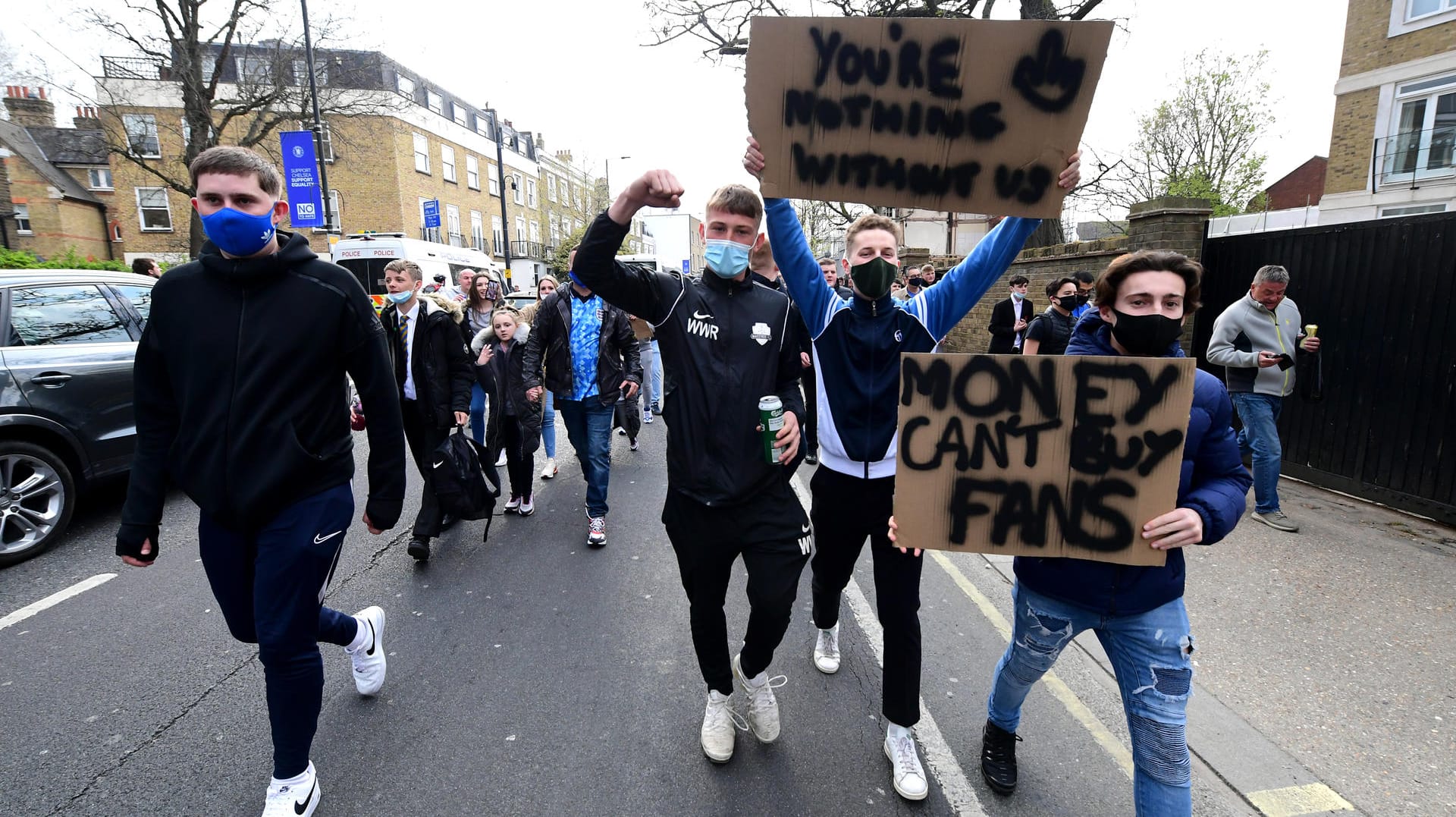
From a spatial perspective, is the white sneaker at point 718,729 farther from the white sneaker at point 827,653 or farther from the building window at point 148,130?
the building window at point 148,130

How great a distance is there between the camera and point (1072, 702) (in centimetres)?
317

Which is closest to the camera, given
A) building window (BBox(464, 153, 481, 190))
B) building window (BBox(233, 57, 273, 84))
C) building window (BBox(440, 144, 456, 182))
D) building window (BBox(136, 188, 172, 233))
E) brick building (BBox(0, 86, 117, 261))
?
building window (BBox(233, 57, 273, 84))

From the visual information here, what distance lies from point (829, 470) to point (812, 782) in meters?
1.16

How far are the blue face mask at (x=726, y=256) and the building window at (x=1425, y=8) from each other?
86.1 ft

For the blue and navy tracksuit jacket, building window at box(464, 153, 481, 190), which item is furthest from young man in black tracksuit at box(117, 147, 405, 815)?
building window at box(464, 153, 481, 190)

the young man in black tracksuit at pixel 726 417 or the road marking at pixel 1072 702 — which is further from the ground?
the young man in black tracksuit at pixel 726 417

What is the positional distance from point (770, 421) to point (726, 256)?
63 cm

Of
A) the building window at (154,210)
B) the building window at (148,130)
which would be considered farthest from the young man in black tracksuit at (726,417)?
the building window at (154,210)

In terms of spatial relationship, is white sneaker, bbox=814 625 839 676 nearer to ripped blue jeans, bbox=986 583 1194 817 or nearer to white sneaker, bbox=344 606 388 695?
ripped blue jeans, bbox=986 583 1194 817

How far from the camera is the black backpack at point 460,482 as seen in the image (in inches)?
175

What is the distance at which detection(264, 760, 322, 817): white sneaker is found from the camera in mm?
2264

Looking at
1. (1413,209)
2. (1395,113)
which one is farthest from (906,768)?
(1395,113)

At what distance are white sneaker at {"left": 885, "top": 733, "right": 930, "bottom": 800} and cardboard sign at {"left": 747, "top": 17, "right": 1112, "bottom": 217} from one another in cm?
193

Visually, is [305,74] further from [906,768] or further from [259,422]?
[906,768]
